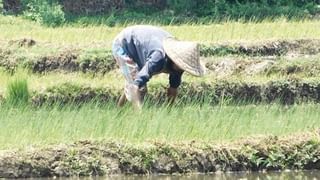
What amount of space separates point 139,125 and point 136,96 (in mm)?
611

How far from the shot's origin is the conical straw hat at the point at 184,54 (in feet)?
23.8

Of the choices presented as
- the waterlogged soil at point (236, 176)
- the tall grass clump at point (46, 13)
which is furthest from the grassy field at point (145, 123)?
the tall grass clump at point (46, 13)

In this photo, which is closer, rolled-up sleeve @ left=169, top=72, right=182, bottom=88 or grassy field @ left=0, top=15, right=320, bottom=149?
grassy field @ left=0, top=15, right=320, bottom=149

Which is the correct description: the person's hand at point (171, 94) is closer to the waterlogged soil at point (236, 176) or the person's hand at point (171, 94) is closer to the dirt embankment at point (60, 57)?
the waterlogged soil at point (236, 176)

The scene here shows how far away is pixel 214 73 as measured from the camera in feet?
36.6

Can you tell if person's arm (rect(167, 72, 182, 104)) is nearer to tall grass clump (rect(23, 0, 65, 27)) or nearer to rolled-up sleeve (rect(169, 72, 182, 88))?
rolled-up sleeve (rect(169, 72, 182, 88))

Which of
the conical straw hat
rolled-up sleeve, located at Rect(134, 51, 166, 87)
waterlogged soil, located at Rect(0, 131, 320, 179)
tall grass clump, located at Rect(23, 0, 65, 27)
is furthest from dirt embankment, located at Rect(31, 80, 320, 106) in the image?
tall grass clump, located at Rect(23, 0, 65, 27)

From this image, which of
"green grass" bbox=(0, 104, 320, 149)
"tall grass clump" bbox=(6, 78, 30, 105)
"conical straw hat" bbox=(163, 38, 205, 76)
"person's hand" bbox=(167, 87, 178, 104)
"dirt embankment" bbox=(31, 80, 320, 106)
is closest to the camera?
"green grass" bbox=(0, 104, 320, 149)

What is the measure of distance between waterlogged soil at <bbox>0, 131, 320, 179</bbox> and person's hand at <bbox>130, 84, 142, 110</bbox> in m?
1.08

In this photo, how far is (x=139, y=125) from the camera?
696cm

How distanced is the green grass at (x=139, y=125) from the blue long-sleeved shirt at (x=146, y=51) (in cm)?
29

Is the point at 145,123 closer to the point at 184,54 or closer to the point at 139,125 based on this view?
the point at 139,125

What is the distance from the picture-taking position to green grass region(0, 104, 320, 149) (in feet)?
22.2

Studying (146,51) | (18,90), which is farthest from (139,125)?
(18,90)
